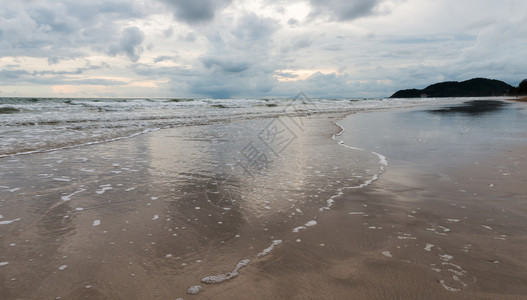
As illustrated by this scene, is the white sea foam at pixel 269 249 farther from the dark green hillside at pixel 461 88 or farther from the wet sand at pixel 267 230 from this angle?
the dark green hillside at pixel 461 88

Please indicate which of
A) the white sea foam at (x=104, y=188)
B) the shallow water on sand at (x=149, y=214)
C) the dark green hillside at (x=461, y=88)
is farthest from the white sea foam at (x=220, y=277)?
the dark green hillside at (x=461, y=88)

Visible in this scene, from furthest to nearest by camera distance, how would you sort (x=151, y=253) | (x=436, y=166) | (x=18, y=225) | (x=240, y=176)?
(x=436, y=166)
(x=240, y=176)
(x=18, y=225)
(x=151, y=253)

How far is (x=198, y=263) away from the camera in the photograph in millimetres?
2812

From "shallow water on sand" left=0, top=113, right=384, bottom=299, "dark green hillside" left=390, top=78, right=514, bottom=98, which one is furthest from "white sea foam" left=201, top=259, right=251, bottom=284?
"dark green hillside" left=390, top=78, right=514, bottom=98

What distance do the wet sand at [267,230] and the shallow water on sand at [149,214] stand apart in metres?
0.02

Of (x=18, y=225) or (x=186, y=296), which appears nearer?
(x=186, y=296)

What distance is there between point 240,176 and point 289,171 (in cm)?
109

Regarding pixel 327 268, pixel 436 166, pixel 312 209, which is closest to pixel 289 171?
pixel 312 209

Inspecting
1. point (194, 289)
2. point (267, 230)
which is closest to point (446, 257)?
point (267, 230)

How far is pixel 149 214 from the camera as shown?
13.3 feet

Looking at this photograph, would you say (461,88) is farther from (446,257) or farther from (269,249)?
(269,249)

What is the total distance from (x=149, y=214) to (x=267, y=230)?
1.67 meters

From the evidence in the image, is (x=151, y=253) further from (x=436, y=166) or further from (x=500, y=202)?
(x=436, y=166)

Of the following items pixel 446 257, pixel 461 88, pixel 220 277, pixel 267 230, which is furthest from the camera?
pixel 461 88
